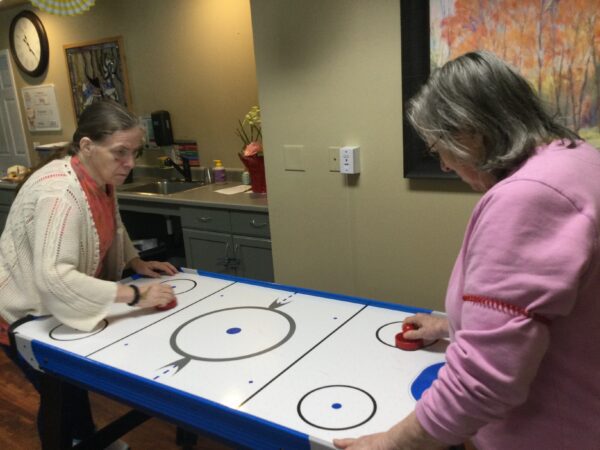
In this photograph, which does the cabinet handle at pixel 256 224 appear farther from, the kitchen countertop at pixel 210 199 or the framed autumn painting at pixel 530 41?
the framed autumn painting at pixel 530 41

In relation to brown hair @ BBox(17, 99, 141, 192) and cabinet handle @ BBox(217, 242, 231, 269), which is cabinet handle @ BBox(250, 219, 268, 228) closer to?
cabinet handle @ BBox(217, 242, 231, 269)

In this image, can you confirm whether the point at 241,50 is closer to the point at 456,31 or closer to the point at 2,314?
the point at 456,31

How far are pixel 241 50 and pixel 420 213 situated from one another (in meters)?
1.90

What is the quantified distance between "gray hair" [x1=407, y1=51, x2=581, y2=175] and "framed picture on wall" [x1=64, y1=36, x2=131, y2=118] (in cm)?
368

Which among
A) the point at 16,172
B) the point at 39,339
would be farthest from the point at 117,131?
the point at 16,172

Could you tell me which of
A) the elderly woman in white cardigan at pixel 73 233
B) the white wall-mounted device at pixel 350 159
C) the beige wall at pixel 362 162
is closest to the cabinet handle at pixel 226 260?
the beige wall at pixel 362 162

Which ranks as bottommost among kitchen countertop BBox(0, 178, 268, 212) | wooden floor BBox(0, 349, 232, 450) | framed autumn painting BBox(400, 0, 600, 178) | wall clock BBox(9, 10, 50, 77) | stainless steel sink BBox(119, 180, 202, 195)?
wooden floor BBox(0, 349, 232, 450)

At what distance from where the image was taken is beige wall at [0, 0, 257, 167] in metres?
3.43

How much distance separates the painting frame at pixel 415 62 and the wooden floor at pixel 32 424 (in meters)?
1.36

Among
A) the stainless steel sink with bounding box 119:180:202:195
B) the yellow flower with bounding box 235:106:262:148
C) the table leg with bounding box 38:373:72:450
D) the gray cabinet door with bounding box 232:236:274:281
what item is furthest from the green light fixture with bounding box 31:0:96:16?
the stainless steel sink with bounding box 119:180:202:195

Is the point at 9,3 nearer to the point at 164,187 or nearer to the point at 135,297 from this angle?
the point at 164,187

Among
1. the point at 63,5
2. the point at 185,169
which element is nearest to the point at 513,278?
the point at 63,5

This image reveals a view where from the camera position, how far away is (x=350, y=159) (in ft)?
7.22

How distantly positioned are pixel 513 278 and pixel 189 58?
342cm
